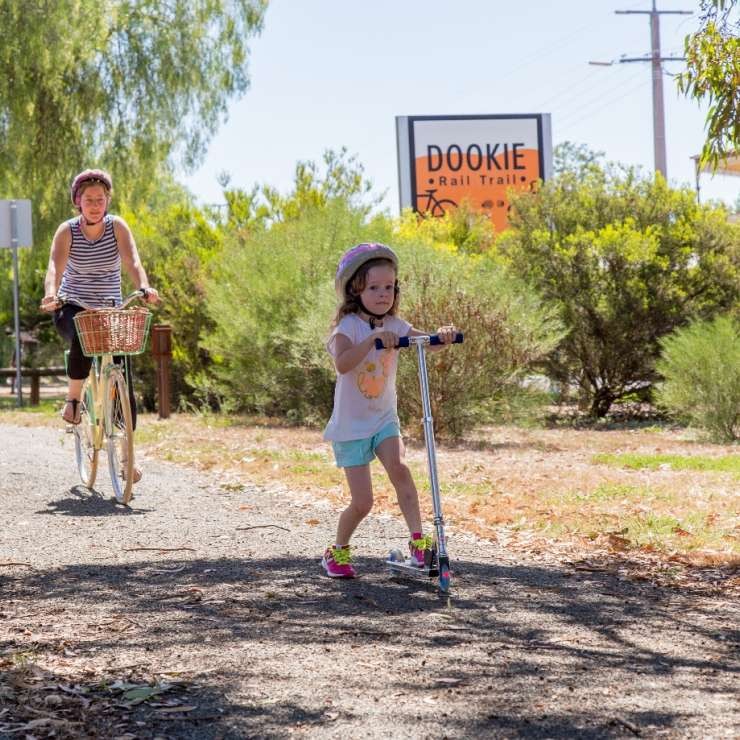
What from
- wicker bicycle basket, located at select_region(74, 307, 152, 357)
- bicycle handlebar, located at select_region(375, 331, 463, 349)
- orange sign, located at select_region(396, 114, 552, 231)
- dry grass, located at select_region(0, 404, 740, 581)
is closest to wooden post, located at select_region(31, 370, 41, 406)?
dry grass, located at select_region(0, 404, 740, 581)

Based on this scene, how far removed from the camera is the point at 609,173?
18.0 m

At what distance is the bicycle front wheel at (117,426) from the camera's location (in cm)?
741

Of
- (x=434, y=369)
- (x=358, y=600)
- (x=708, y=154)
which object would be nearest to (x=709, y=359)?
(x=434, y=369)

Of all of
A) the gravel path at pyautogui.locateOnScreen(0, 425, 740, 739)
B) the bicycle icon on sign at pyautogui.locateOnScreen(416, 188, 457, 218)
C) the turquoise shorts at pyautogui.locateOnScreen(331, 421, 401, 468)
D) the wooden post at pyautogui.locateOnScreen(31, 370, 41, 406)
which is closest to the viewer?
the gravel path at pyautogui.locateOnScreen(0, 425, 740, 739)

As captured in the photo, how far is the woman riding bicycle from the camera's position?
7445 mm

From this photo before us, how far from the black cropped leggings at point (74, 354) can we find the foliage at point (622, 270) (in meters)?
10.5

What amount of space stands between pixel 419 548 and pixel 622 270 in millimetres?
13013

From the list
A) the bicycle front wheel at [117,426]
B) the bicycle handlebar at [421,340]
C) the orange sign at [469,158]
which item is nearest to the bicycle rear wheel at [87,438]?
the bicycle front wheel at [117,426]

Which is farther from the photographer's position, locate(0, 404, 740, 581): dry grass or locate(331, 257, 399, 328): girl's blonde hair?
locate(0, 404, 740, 581): dry grass

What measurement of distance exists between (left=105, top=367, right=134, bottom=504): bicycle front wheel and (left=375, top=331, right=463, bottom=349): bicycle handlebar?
114 inches

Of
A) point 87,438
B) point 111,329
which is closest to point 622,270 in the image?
point 87,438

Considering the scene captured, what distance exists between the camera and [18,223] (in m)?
18.3

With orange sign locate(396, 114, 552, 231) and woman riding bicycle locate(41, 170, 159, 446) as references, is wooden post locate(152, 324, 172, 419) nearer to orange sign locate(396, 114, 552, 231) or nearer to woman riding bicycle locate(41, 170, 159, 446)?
woman riding bicycle locate(41, 170, 159, 446)

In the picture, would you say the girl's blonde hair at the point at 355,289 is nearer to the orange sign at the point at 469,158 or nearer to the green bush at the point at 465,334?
the green bush at the point at 465,334
